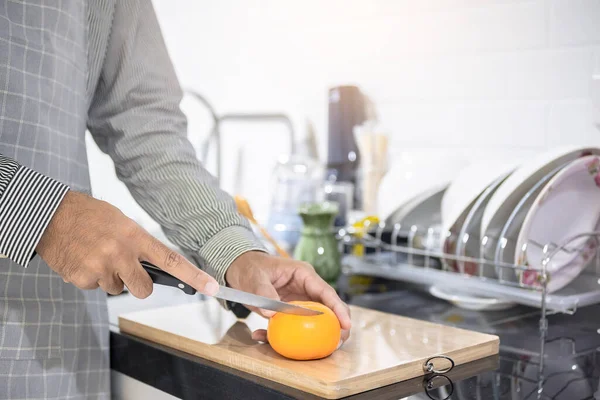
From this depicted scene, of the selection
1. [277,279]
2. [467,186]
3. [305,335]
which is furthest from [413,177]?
[305,335]

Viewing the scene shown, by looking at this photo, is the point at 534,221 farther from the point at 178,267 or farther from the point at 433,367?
the point at 178,267

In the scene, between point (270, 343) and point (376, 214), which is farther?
point (376, 214)

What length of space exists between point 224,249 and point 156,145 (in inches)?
7.2

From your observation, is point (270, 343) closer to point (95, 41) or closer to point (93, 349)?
point (93, 349)

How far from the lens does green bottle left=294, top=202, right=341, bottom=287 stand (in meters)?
1.20

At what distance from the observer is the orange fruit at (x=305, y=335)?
0.73 m

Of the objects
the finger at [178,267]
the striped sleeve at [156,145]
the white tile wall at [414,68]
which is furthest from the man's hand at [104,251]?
the white tile wall at [414,68]

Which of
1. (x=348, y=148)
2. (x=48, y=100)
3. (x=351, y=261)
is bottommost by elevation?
(x=351, y=261)

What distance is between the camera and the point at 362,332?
87 centimetres

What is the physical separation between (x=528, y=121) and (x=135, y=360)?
2.68 feet

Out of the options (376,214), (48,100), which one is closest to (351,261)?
(376,214)

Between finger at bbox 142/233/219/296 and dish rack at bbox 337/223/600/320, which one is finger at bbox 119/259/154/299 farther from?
dish rack at bbox 337/223/600/320

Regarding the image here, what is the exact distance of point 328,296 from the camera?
2.73 ft

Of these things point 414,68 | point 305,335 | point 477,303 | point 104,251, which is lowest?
point 477,303
